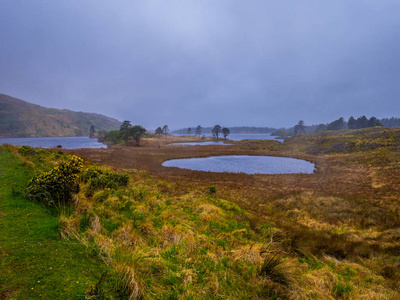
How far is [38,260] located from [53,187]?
374cm

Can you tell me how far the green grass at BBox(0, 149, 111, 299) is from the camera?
2592 millimetres

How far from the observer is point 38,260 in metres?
3.16

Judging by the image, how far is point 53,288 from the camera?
8.74 feet

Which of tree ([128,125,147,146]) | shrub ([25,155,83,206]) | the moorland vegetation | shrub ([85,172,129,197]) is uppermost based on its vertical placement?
tree ([128,125,147,146])

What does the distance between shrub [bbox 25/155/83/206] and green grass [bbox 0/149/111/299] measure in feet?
1.64

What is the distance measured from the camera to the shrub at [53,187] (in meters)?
5.67

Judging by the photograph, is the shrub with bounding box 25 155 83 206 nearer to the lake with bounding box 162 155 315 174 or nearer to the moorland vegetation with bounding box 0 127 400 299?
the moorland vegetation with bounding box 0 127 400 299

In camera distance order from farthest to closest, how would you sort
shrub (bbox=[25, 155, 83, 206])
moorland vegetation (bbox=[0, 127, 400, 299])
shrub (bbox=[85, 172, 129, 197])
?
shrub (bbox=[85, 172, 129, 197]), shrub (bbox=[25, 155, 83, 206]), moorland vegetation (bbox=[0, 127, 400, 299])

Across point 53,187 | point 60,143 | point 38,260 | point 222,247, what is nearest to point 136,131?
point 60,143

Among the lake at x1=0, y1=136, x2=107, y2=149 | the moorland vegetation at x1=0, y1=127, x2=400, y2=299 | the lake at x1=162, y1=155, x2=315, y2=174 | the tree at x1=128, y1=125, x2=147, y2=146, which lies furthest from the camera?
the tree at x1=128, y1=125, x2=147, y2=146

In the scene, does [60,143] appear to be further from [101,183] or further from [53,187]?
[53,187]

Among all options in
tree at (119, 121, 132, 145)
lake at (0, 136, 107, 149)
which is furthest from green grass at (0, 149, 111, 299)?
tree at (119, 121, 132, 145)

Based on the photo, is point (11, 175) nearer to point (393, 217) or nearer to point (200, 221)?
point (200, 221)

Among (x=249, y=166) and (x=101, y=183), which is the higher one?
(x=101, y=183)
